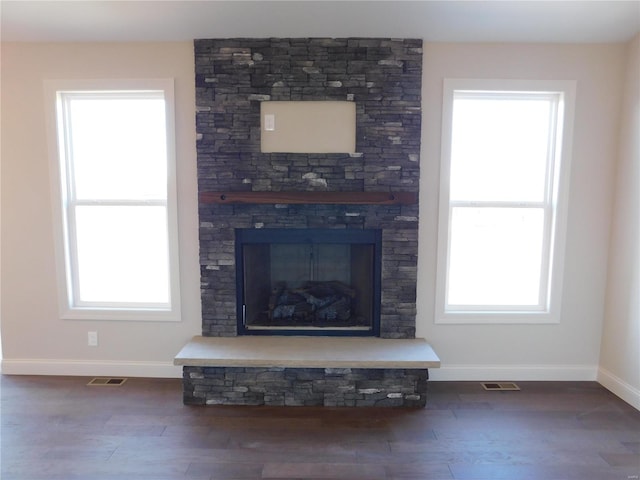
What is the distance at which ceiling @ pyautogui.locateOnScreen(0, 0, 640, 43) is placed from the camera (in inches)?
90.2

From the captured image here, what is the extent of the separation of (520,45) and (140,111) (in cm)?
272

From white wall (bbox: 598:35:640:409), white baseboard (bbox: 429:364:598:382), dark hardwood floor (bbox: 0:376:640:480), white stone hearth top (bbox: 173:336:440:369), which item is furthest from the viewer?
white baseboard (bbox: 429:364:598:382)

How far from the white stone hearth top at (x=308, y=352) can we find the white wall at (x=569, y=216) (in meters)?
0.38

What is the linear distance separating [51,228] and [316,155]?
203cm

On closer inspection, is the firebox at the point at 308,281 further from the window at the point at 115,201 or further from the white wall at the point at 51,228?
the window at the point at 115,201

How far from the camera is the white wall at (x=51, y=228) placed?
8.91 ft

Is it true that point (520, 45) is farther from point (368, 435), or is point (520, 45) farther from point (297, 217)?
point (368, 435)

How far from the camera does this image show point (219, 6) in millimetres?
2305

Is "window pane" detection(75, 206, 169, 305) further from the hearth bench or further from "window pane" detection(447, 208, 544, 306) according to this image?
"window pane" detection(447, 208, 544, 306)

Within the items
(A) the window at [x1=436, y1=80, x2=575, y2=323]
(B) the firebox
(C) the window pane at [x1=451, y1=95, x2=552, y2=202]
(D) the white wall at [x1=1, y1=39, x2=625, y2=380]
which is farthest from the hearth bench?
(C) the window pane at [x1=451, y1=95, x2=552, y2=202]

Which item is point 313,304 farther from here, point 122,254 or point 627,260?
point 627,260

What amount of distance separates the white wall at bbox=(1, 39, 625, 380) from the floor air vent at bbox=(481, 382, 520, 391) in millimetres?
64

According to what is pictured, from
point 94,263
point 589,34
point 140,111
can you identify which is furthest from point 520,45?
point 94,263

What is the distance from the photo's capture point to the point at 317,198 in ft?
8.69
